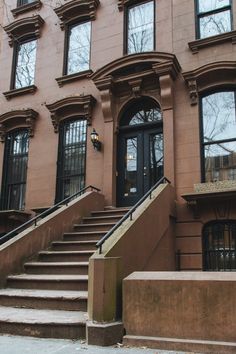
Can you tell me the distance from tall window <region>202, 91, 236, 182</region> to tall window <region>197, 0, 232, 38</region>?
2127 mm

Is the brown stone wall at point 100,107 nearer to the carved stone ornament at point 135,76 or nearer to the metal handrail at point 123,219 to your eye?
the carved stone ornament at point 135,76

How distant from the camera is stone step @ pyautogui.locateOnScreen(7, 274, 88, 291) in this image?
716 centimetres

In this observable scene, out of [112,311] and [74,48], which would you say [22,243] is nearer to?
[112,311]

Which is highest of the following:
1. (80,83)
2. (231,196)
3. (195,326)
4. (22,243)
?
(80,83)

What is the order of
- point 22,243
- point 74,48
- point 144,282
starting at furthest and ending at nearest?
point 74,48, point 22,243, point 144,282

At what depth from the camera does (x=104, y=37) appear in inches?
518

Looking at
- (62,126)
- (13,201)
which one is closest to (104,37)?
(62,126)

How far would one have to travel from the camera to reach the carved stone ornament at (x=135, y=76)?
11.0 meters

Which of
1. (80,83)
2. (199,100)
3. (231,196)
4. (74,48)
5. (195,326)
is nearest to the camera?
(195,326)

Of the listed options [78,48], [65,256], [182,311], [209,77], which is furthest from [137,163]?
[182,311]

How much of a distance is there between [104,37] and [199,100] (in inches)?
175

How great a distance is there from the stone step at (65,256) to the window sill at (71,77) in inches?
265

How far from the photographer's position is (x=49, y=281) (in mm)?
7441

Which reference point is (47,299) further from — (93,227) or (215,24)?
(215,24)
